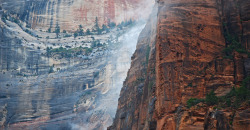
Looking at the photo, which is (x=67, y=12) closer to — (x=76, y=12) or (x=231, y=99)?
(x=76, y=12)

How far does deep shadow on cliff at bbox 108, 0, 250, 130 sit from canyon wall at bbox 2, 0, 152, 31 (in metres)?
75.3

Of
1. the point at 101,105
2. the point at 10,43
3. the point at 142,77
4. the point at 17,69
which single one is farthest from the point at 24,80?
the point at 142,77

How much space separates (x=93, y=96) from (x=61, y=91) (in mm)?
6467

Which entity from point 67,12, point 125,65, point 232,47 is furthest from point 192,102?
point 67,12

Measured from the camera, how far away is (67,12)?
123 metres

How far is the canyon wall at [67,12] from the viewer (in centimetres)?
12031

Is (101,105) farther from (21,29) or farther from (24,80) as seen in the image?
(21,29)

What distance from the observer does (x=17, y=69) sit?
103 m

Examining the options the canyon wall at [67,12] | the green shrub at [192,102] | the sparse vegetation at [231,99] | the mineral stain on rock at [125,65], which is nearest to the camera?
the sparse vegetation at [231,99]

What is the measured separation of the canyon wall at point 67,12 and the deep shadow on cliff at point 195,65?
75.3 metres

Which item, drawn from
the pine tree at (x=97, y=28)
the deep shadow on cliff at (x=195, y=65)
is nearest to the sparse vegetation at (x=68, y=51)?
the pine tree at (x=97, y=28)

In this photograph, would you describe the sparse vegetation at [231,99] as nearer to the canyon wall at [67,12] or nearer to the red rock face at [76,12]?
the canyon wall at [67,12]

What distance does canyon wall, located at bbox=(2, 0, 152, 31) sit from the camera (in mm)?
120312

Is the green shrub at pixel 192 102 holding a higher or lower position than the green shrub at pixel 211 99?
lower
